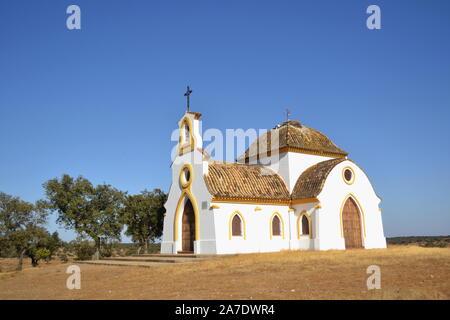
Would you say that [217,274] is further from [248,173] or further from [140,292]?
[248,173]

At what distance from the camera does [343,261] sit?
17000 mm

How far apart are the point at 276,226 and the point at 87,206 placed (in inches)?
627

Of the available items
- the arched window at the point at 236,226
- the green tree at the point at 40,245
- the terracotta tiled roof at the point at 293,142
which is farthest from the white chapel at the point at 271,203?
the green tree at the point at 40,245

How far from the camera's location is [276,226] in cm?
2720

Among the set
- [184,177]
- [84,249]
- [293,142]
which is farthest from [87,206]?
[293,142]

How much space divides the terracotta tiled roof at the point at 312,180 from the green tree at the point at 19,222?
22068mm

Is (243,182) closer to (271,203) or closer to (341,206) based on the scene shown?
(271,203)

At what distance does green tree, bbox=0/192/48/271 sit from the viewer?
3588 centimetres

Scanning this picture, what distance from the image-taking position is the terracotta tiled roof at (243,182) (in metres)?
25.4

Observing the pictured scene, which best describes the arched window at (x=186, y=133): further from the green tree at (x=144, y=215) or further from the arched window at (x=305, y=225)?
the arched window at (x=305, y=225)

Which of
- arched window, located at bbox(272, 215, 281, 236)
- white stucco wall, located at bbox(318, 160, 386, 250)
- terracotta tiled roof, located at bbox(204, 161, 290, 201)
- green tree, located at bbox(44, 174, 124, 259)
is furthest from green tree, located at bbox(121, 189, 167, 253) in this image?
white stucco wall, located at bbox(318, 160, 386, 250)

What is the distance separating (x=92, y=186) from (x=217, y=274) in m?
21.5
